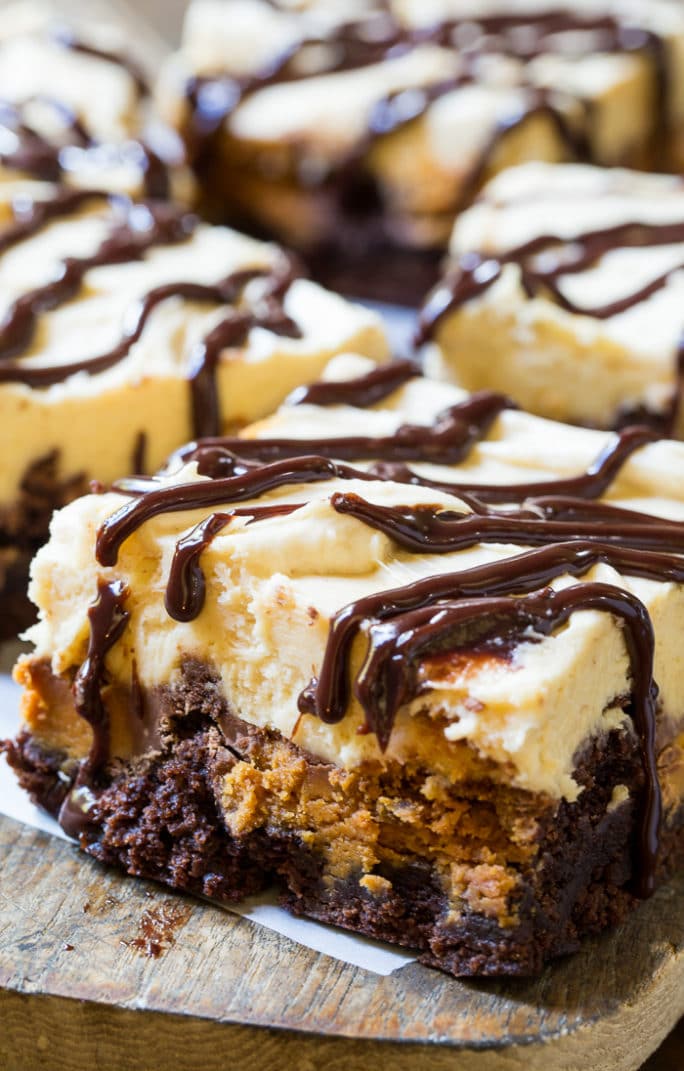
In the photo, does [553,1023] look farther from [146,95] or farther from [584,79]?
[146,95]

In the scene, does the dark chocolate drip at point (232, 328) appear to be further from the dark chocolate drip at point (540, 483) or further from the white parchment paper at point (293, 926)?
the white parchment paper at point (293, 926)

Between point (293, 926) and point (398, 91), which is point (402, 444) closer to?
point (293, 926)

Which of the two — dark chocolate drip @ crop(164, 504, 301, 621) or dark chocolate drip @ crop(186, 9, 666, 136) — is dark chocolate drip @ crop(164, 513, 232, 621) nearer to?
dark chocolate drip @ crop(164, 504, 301, 621)

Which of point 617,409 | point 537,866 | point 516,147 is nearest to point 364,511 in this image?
point 537,866

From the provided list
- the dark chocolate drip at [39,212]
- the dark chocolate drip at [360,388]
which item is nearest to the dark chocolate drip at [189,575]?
the dark chocolate drip at [360,388]

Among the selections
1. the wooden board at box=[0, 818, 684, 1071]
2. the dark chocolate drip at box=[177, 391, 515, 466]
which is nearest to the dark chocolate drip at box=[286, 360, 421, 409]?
the dark chocolate drip at box=[177, 391, 515, 466]

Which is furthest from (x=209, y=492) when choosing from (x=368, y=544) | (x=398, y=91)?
(x=398, y=91)
